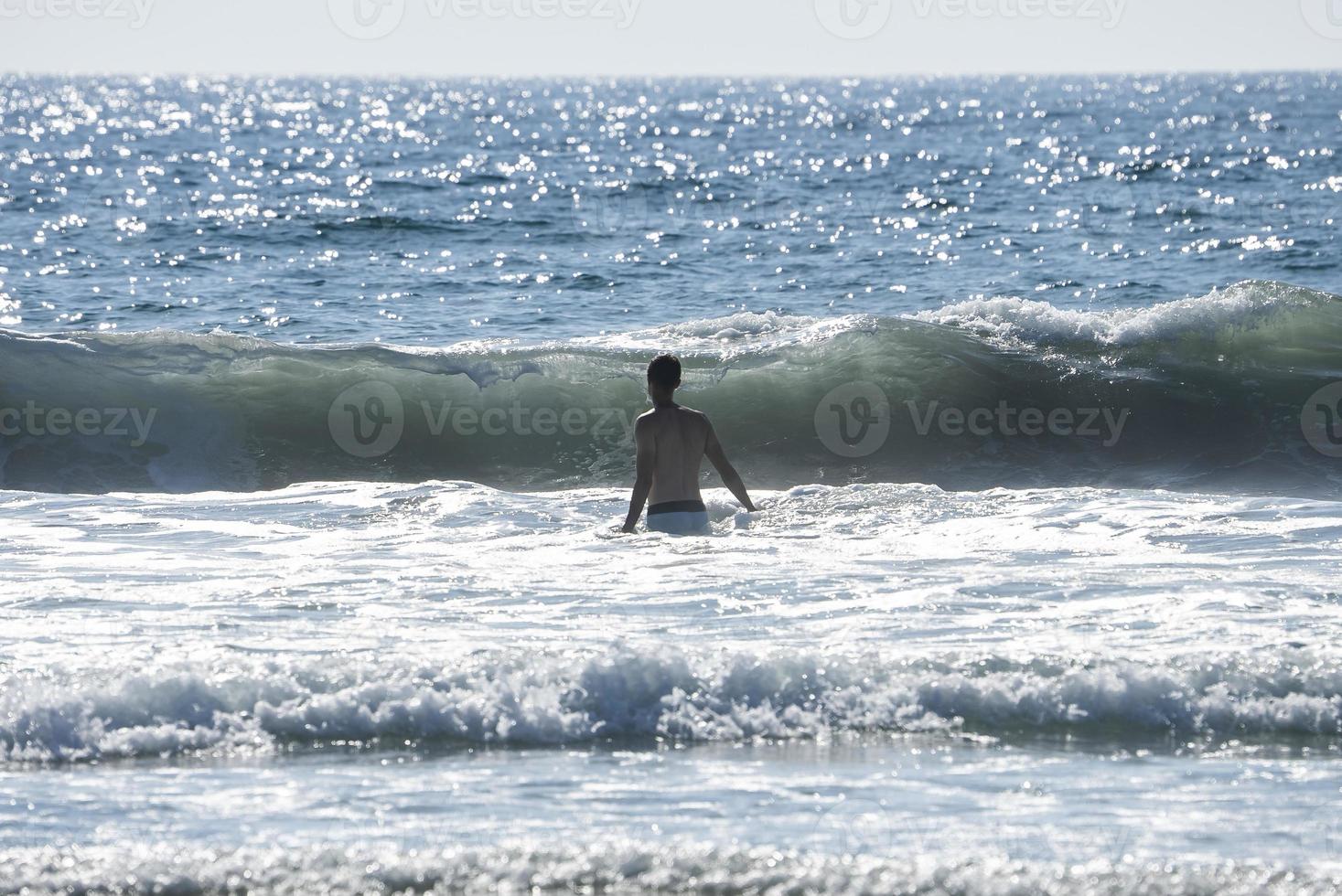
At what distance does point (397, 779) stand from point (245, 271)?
51.5 feet

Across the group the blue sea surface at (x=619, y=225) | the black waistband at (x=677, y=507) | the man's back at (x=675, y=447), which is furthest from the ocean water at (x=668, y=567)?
the man's back at (x=675, y=447)

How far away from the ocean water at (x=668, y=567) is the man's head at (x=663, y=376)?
913mm

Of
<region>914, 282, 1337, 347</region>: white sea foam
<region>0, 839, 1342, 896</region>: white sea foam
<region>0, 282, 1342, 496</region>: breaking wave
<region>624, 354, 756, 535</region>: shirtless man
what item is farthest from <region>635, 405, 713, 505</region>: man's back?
<region>914, 282, 1337, 347</region>: white sea foam

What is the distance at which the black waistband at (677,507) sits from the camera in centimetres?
830

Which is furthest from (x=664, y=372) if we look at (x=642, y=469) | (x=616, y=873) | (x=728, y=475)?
(x=616, y=873)

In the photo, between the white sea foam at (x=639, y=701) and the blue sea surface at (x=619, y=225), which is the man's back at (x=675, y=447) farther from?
the blue sea surface at (x=619, y=225)

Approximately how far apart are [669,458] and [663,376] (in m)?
0.50

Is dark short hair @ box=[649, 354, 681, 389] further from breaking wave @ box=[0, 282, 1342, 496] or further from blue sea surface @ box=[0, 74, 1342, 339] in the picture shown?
blue sea surface @ box=[0, 74, 1342, 339]

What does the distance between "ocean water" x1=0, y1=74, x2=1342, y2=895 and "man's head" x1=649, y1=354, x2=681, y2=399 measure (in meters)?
0.91

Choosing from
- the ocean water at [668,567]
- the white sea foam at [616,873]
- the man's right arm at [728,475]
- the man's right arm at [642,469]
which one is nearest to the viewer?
the white sea foam at [616,873]

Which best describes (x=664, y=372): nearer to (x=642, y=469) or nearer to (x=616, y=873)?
(x=642, y=469)

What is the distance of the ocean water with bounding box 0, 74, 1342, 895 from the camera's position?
4055 mm

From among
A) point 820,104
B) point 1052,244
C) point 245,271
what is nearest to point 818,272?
point 1052,244

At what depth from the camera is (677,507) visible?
8.30 metres
